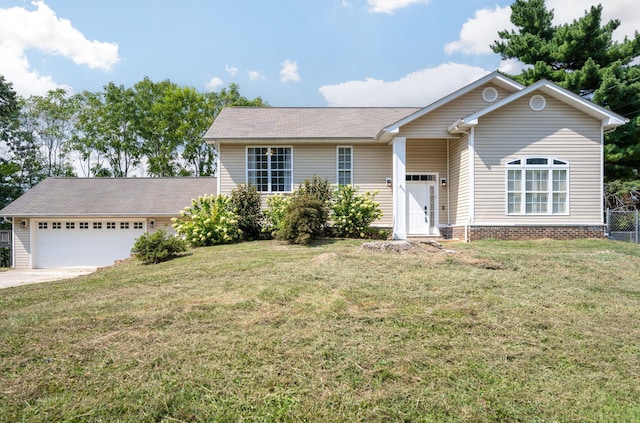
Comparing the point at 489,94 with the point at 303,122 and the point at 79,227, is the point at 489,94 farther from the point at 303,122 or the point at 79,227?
the point at 79,227

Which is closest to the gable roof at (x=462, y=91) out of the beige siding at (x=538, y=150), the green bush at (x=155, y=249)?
the beige siding at (x=538, y=150)

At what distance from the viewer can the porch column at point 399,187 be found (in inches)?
577

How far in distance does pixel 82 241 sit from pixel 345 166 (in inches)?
450

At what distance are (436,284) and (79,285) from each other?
6.18 m

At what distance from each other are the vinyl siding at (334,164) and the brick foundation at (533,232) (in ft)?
10.5

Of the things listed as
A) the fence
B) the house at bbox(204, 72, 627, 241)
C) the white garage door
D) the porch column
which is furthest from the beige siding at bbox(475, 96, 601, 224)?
the white garage door

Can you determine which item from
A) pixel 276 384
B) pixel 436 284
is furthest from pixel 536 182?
pixel 276 384

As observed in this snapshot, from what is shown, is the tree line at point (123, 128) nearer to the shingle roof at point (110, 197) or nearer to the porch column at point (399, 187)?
the shingle roof at point (110, 197)

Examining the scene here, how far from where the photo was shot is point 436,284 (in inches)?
273

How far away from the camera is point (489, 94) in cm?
1536

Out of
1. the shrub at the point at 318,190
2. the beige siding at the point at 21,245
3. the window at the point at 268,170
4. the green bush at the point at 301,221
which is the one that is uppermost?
the window at the point at 268,170

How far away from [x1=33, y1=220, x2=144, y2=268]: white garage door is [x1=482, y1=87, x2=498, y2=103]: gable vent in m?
14.2

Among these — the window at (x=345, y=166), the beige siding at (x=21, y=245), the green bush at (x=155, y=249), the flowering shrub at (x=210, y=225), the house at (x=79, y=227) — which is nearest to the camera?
the green bush at (x=155, y=249)

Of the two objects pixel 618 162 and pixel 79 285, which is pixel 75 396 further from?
pixel 618 162
